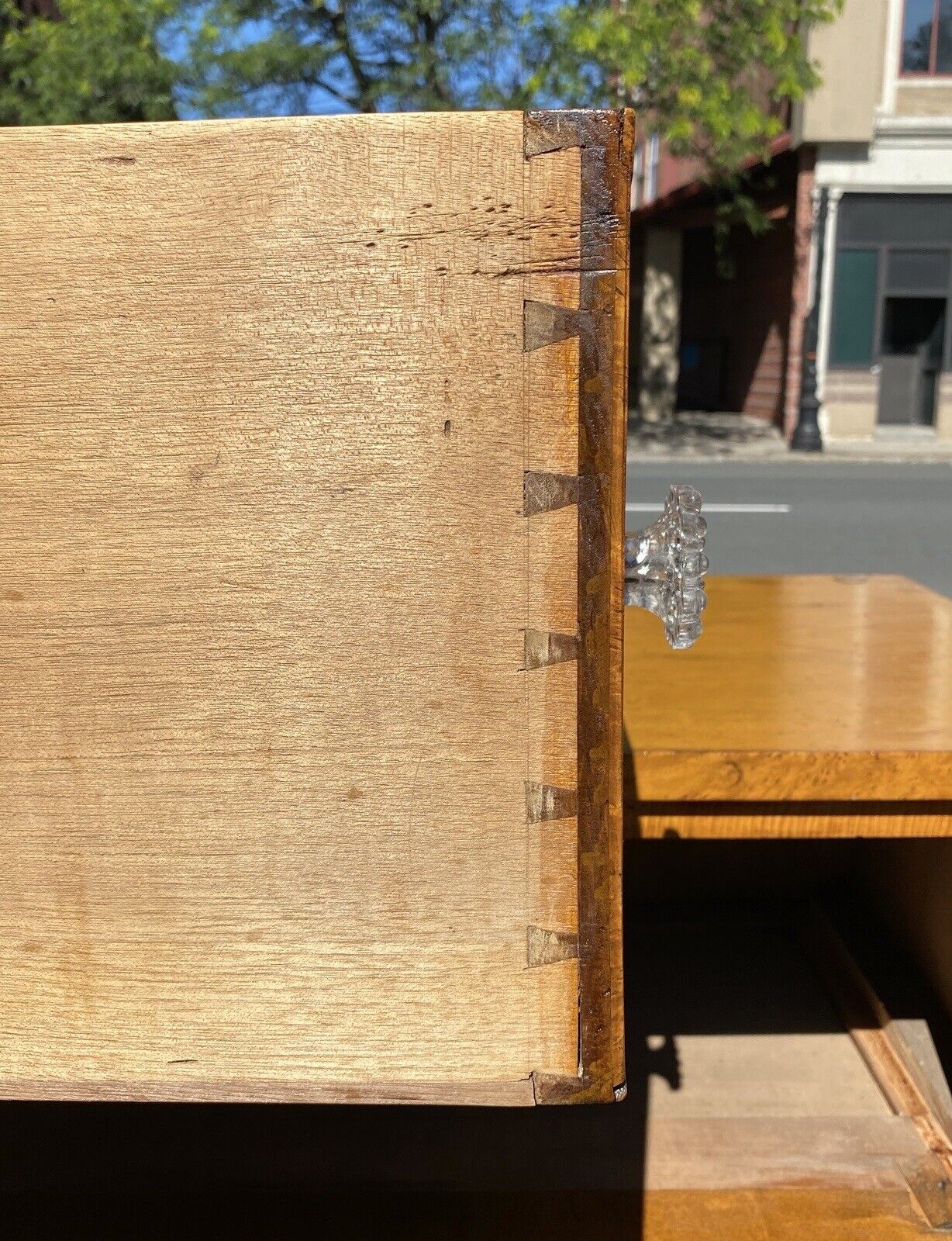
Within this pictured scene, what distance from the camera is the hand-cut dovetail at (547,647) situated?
3.11 feet

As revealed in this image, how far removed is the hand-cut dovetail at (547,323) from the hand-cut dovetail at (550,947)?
17.7 inches

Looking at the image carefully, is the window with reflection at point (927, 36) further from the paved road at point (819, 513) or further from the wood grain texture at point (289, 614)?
the wood grain texture at point (289, 614)

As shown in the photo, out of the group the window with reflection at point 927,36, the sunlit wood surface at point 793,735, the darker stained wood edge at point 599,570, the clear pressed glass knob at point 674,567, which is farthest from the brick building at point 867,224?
the darker stained wood edge at point 599,570

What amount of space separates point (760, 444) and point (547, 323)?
1520 cm

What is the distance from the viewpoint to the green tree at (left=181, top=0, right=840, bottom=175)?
11.5m

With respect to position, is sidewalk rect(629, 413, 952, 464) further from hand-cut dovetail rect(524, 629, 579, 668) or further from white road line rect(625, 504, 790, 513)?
hand-cut dovetail rect(524, 629, 579, 668)

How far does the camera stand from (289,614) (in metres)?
0.95

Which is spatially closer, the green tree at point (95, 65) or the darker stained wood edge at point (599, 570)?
the darker stained wood edge at point (599, 570)

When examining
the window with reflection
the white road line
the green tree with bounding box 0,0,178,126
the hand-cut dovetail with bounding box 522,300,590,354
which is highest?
the window with reflection

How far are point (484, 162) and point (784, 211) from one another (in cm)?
1673

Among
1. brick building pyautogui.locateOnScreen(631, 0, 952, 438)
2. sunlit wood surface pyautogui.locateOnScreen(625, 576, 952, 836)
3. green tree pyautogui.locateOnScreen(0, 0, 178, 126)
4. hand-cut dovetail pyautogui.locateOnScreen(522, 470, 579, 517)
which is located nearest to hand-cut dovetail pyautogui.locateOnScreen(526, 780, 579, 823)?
hand-cut dovetail pyautogui.locateOnScreen(522, 470, 579, 517)

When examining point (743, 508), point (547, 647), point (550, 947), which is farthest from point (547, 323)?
point (743, 508)

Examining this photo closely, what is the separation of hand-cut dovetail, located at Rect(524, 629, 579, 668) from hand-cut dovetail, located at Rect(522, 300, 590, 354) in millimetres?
209

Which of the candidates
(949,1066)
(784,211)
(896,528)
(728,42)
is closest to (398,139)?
(949,1066)
